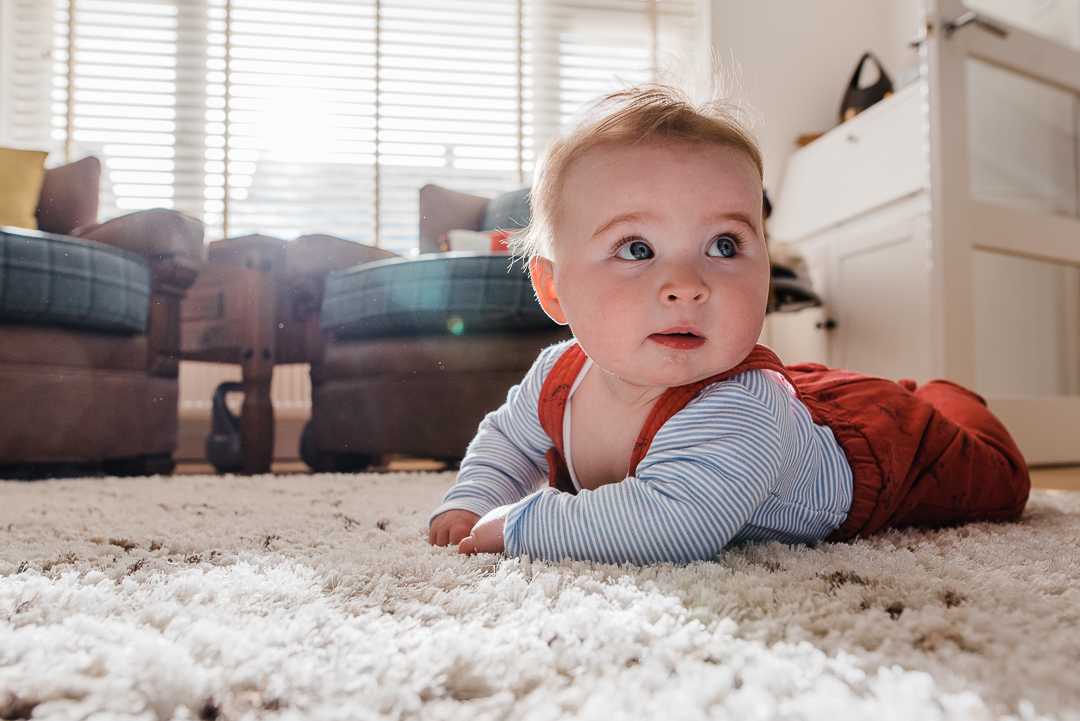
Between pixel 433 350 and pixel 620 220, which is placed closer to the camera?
pixel 620 220

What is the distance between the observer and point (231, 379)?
2.54 metres

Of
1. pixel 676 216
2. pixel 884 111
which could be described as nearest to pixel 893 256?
pixel 884 111

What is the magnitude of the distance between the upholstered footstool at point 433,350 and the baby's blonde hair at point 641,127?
63 centimetres

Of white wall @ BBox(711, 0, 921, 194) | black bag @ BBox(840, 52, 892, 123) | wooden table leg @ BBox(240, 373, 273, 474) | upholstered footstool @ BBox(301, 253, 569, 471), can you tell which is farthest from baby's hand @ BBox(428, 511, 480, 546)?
white wall @ BBox(711, 0, 921, 194)

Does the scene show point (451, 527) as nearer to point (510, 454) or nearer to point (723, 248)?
point (510, 454)

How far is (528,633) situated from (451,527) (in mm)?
271

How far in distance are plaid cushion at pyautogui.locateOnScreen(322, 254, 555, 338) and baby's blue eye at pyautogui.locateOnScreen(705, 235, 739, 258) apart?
742 millimetres

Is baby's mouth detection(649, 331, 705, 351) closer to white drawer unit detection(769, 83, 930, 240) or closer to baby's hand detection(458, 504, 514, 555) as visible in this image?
baby's hand detection(458, 504, 514, 555)

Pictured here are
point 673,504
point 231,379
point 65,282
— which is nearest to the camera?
point 673,504

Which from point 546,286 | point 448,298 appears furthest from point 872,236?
point 546,286

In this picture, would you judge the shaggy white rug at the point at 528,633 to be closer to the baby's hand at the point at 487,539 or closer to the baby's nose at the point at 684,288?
the baby's hand at the point at 487,539

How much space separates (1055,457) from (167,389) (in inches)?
84.1

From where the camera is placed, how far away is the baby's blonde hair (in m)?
0.54

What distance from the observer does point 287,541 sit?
0.57 metres
